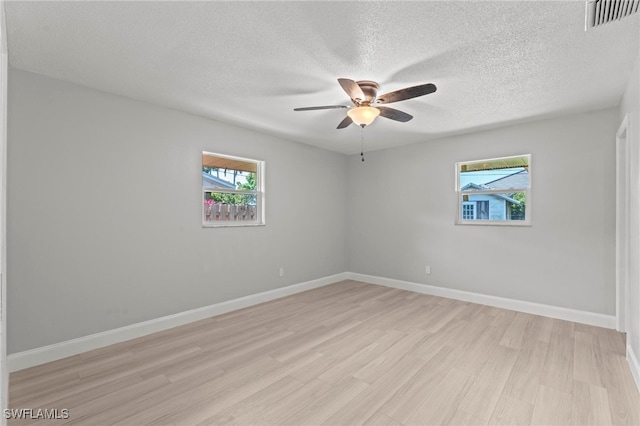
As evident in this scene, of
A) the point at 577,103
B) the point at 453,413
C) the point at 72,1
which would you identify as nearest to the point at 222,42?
the point at 72,1

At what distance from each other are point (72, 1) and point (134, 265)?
2.33 m

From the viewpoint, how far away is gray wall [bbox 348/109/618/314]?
3.52 metres

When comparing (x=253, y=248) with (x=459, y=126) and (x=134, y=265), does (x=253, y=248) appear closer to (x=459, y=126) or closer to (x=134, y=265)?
(x=134, y=265)

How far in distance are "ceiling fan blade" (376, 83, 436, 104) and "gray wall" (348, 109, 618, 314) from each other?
94.1 inches

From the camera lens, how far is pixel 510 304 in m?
4.09

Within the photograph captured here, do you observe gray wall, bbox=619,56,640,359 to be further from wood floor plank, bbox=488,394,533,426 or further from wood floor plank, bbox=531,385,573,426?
wood floor plank, bbox=488,394,533,426

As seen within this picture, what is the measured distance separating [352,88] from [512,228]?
3111 millimetres

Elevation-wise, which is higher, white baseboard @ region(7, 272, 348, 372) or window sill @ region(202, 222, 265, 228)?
window sill @ region(202, 222, 265, 228)

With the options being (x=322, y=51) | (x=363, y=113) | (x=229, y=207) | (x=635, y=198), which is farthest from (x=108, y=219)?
(x=635, y=198)

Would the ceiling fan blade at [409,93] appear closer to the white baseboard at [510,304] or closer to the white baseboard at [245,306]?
the white baseboard at [245,306]

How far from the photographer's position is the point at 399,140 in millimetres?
4906

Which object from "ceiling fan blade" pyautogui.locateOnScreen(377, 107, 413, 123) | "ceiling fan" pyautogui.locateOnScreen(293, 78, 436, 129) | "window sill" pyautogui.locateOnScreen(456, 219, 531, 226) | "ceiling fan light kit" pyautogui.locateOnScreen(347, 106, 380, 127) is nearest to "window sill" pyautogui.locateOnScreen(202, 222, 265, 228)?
"ceiling fan" pyautogui.locateOnScreen(293, 78, 436, 129)

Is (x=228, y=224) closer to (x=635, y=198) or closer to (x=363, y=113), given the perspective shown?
(x=363, y=113)

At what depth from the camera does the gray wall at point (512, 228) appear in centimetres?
352
